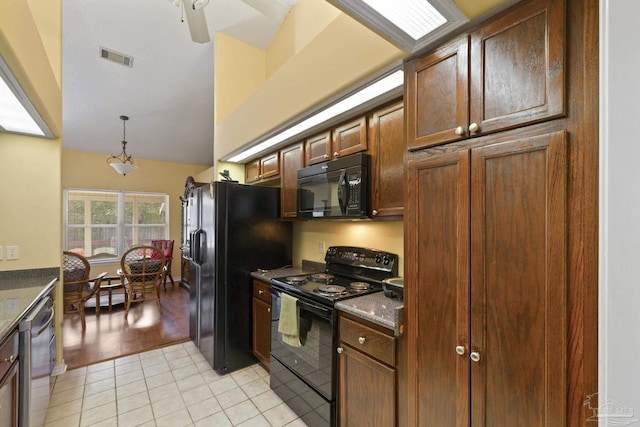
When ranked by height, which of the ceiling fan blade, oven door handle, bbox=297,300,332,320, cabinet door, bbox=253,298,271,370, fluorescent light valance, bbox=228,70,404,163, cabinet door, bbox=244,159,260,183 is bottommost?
cabinet door, bbox=253,298,271,370

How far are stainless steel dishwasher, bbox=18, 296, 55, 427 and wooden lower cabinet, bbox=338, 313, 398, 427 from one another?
1739 mm

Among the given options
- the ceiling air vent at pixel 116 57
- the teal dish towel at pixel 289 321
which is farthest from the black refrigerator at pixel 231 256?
the ceiling air vent at pixel 116 57

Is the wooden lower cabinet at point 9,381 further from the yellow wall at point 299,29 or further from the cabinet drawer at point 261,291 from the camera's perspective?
the yellow wall at point 299,29

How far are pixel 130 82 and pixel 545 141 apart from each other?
5.29 meters

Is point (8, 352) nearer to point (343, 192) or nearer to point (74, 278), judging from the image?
point (343, 192)

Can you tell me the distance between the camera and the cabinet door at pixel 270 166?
9.71ft

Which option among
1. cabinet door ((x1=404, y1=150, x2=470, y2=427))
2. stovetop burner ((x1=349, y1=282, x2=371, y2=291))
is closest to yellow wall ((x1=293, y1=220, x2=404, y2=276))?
stovetop burner ((x1=349, y1=282, x2=371, y2=291))

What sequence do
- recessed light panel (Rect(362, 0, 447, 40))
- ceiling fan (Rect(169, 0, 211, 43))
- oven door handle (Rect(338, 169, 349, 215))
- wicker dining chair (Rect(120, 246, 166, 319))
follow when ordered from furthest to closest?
1. wicker dining chair (Rect(120, 246, 166, 319))
2. ceiling fan (Rect(169, 0, 211, 43))
3. oven door handle (Rect(338, 169, 349, 215))
4. recessed light panel (Rect(362, 0, 447, 40))

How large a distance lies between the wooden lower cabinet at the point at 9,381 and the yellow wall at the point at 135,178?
544 centimetres

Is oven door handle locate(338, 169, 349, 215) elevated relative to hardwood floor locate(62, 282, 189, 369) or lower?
elevated

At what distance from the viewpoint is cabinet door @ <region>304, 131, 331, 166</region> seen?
231cm

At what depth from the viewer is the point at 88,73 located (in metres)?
4.00

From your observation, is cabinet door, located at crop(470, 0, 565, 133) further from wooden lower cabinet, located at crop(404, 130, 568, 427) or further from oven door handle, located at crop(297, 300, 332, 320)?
oven door handle, located at crop(297, 300, 332, 320)

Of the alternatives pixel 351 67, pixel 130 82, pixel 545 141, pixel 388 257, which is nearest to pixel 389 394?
pixel 388 257
